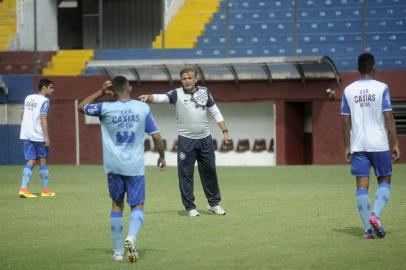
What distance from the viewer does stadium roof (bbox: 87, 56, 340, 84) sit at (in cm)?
2700

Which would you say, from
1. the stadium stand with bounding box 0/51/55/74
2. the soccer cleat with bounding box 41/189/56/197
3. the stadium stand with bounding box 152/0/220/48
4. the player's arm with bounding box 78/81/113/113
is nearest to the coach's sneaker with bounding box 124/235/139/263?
the player's arm with bounding box 78/81/113/113

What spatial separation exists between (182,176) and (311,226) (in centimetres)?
243

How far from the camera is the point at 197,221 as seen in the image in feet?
40.4

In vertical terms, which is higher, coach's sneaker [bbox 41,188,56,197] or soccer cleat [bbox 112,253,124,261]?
soccer cleat [bbox 112,253,124,261]

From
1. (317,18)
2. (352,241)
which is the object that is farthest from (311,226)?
(317,18)

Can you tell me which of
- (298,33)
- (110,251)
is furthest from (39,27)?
(110,251)

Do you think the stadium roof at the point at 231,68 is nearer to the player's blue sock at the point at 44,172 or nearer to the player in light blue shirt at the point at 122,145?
the player's blue sock at the point at 44,172

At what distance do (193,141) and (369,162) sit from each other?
11.4 feet

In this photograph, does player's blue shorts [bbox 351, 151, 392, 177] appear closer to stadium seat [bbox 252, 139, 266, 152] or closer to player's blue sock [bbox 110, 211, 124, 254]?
player's blue sock [bbox 110, 211, 124, 254]

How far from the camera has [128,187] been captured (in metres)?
9.31

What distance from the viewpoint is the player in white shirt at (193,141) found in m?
13.1

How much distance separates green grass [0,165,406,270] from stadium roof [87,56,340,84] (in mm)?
8429

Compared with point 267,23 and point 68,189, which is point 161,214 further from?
point 267,23

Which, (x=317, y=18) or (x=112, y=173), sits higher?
(x=317, y=18)
